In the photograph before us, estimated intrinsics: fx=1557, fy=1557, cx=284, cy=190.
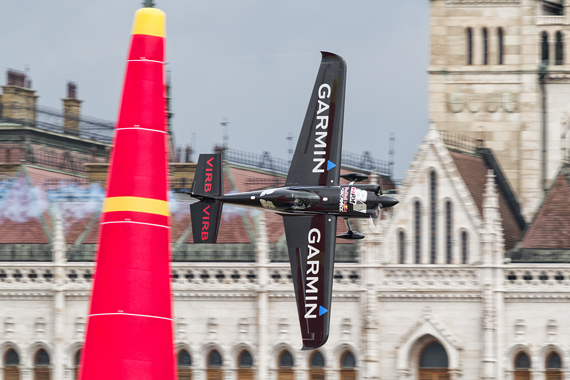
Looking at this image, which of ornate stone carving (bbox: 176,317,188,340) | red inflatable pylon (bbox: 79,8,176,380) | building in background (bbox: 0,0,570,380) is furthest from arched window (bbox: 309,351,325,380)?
red inflatable pylon (bbox: 79,8,176,380)

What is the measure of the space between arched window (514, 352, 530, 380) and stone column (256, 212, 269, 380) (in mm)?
12037

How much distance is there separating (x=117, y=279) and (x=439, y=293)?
1371 inches

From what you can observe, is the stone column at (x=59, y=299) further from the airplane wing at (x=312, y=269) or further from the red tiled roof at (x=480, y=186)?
the airplane wing at (x=312, y=269)

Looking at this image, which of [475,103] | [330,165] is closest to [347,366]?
[475,103]

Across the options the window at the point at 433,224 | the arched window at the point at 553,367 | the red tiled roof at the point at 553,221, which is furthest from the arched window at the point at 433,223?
the arched window at the point at 553,367

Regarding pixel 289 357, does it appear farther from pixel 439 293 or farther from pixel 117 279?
pixel 117 279

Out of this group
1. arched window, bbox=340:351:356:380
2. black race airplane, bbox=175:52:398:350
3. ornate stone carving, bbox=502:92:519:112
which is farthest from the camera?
ornate stone carving, bbox=502:92:519:112

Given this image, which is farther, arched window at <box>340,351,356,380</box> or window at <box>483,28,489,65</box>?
window at <box>483,28,489,65</box>

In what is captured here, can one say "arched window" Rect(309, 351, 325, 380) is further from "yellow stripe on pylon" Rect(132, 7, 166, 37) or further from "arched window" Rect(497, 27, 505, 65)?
"yellow stripe on pylon" Rect(132, 7, 166, 37)

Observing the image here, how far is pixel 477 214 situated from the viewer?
7569 centimetres

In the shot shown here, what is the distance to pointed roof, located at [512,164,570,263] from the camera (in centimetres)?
7575

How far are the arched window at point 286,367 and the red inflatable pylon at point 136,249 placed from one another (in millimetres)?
32645

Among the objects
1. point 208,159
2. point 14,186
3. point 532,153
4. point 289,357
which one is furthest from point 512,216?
point 208,159

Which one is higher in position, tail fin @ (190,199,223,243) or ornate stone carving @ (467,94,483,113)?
ornate stone carving @ (467,94,483,113)
